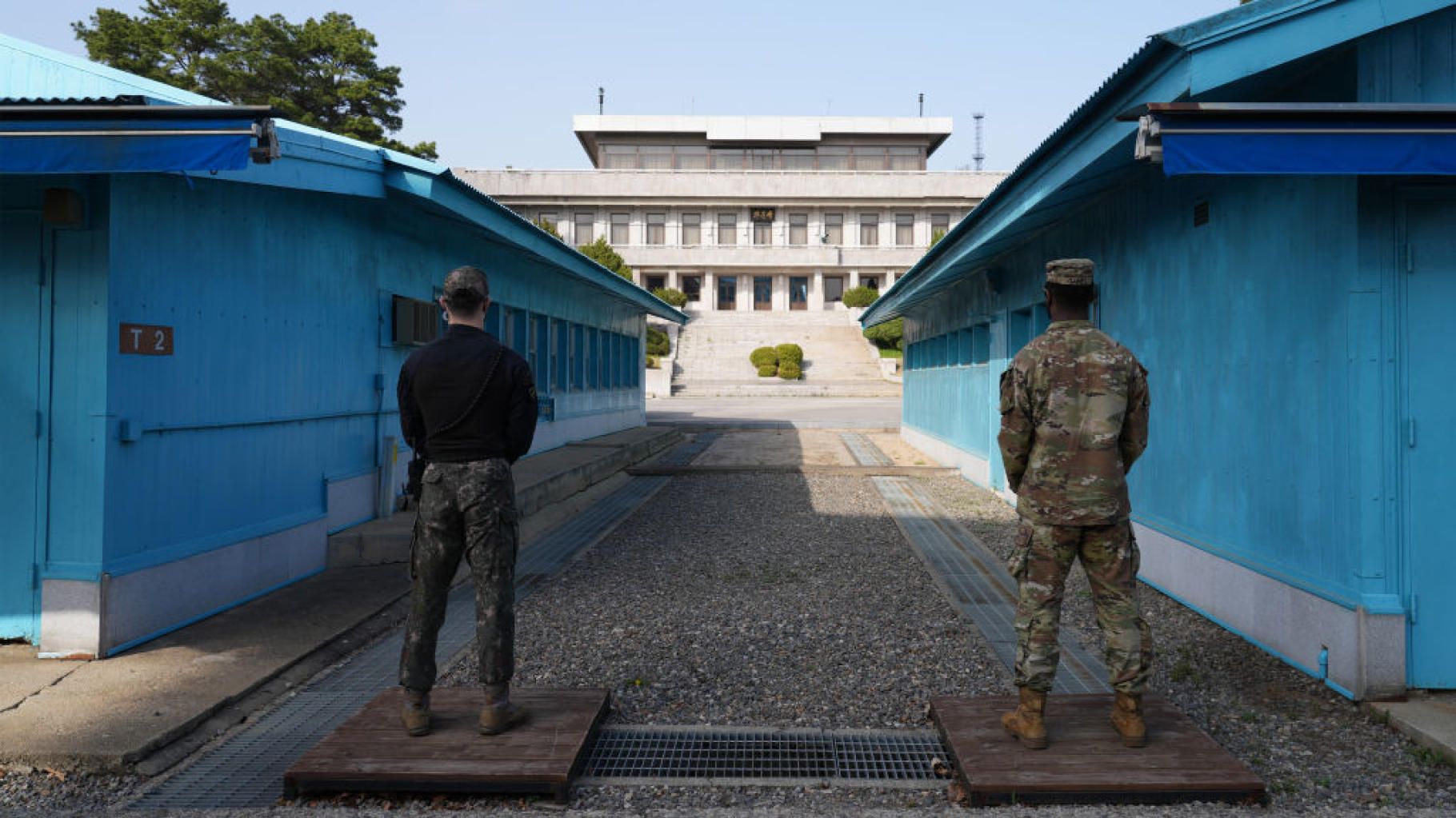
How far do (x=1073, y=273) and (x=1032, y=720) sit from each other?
1928 mm

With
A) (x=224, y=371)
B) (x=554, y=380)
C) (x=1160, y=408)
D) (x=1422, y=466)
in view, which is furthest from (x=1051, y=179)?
(x=554, y=380)

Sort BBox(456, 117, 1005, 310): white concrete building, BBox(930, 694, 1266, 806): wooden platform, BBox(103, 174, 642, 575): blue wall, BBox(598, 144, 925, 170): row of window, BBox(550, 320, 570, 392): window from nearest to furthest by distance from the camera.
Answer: BBox(930, 694, 1266, 806): wooden platform, BBox(103, 174, 642, 575): blue wall, BBox(550, 320, 570, 392): window, BBox(456, 117, 1005, 310): white concrete building, BBox(598, 144, 925, 170): row of window

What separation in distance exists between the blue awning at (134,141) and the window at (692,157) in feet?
221

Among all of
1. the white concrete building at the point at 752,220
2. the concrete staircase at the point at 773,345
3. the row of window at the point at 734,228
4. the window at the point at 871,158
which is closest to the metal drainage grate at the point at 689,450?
the concrete staircase at the point at 773,345

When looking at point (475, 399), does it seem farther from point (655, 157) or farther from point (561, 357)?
point (655, 157)

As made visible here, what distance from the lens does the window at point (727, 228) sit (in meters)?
63.4

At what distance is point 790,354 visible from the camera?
44.8m

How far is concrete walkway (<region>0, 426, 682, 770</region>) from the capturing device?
414cm

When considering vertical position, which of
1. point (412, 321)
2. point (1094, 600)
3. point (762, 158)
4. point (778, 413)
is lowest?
point (1094, 600)

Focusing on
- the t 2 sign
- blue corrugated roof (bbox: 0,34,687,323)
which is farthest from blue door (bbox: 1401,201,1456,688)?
the t 2 sign

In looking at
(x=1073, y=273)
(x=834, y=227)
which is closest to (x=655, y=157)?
(x=834, y=227)

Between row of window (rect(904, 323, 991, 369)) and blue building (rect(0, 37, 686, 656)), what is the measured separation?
8531 mm

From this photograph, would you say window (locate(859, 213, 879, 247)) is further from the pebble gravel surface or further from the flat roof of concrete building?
the pebble gravel surface

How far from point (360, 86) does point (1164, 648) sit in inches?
1895
